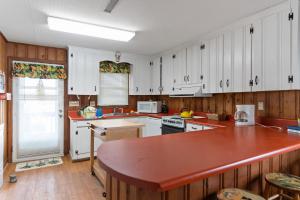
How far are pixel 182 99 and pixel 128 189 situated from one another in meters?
3.23

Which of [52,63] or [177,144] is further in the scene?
[52,63]

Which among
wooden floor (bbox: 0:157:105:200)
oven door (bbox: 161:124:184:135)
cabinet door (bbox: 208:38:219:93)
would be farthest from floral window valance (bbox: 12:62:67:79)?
cabinet door (bbox: 208:38:219:93)

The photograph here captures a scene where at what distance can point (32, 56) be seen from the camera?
3.69 meters

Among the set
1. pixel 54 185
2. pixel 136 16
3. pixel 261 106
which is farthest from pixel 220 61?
pixel 54 185

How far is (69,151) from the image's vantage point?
402cm

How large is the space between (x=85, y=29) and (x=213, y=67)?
2.08 metres

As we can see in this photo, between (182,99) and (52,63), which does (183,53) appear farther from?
(52,63)

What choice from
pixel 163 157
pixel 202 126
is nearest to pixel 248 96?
pixel 202 126

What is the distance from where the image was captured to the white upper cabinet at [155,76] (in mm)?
4469

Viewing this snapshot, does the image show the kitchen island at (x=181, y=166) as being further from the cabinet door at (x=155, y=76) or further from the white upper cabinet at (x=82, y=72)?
the cabinet door at (x=155, y=76)

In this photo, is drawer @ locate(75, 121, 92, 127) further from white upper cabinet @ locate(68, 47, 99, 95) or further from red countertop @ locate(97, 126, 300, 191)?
red countertop @ locate(97, 126, 300, 191)

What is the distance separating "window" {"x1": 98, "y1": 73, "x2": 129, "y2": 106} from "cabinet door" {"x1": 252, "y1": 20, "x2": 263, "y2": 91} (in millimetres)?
3028

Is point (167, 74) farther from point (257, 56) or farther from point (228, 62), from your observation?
point (257, 56)

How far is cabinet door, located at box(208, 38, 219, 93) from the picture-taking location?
9.64 ft
